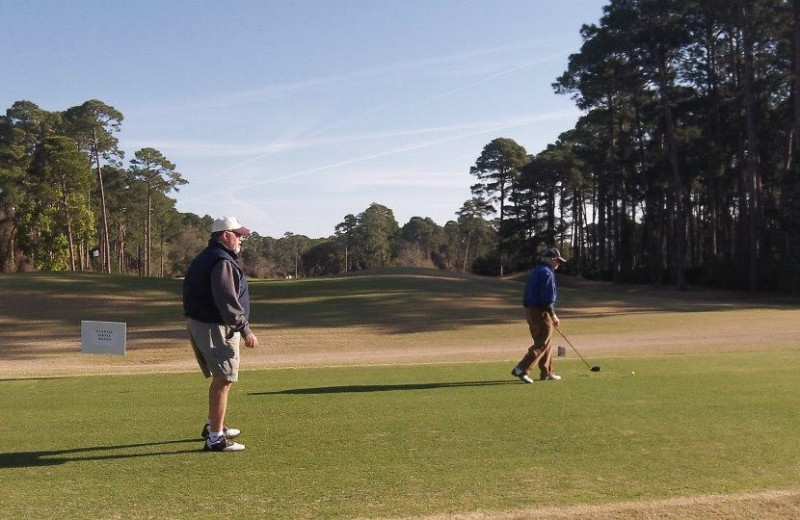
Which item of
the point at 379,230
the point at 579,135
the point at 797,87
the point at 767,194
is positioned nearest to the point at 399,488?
the point at 797,87

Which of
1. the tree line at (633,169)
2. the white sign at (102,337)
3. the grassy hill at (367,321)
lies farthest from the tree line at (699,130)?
the white sign at (102,337)

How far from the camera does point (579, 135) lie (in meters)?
64.8

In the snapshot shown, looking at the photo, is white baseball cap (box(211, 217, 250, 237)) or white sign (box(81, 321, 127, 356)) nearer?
white baseball cap (box(211, 217, 250, 237))

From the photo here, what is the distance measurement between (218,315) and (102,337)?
7199 millimetres

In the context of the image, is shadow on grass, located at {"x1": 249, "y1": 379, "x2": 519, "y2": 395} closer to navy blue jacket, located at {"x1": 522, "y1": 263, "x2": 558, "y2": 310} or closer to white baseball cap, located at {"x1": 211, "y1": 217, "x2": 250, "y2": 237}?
navy blue jacket, located at {"x1": 522, "y1": 263, "x2": 558, "y2": 310}

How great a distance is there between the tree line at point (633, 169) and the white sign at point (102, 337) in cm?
3573

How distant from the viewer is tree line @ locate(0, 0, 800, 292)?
143 ft

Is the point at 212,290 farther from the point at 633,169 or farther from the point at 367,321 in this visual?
the point at 633,169

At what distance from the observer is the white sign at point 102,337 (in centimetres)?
1236

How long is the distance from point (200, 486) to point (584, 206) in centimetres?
8173

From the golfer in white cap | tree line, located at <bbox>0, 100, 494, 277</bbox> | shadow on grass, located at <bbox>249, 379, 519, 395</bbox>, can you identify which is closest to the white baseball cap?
the golfer in white cap

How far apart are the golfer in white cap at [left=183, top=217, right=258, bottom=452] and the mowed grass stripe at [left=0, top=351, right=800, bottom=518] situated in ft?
1.30

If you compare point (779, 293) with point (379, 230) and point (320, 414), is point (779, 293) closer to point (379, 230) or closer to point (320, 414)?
point (320, 414)

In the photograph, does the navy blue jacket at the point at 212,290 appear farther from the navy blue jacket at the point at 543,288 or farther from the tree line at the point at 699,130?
the tree line at the point at 699,130
